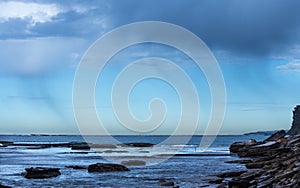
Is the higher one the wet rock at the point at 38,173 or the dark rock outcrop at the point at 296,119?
the dark rock outcrop at the point at 296,119

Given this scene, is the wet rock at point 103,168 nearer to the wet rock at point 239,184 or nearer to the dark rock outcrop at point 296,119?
the wet rock at point 239,184

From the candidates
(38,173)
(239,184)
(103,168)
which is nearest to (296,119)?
(103,168)

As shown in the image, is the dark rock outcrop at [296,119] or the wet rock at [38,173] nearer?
the wet rock at [38,173]

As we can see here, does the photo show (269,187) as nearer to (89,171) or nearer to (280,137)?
(89,171)

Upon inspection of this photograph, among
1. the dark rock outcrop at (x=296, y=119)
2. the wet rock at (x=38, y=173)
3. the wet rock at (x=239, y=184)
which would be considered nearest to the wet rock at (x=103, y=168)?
the wet rock at (x=38, y=173)

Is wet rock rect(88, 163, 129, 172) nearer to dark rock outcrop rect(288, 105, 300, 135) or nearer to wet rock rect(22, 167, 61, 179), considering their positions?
wet rock rect(22, 167, 61, 179)

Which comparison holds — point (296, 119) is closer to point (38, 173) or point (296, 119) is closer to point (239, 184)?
point (38, 173)

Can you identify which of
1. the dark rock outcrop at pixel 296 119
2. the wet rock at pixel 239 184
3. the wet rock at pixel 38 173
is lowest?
the wet rock at pixel 239 184

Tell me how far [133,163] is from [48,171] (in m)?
17.7

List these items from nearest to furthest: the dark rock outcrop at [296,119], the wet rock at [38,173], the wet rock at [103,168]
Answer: the wet rock at [38,173] < the wet rock at [103,168] < the dark rock outcrop at [296,119]

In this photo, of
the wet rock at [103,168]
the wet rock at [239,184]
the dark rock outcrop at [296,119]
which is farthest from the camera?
the dark rock outcrop at [296,119]

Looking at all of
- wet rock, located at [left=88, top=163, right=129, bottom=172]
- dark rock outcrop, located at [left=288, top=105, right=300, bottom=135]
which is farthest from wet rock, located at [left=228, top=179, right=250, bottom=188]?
dark rock outcrop, located at [left=288, top=105, right=300, bottom=135]

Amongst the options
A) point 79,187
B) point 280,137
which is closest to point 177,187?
point 79,187

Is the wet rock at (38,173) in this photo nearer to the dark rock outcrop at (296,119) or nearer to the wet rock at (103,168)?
the wet rock at (103,168)
